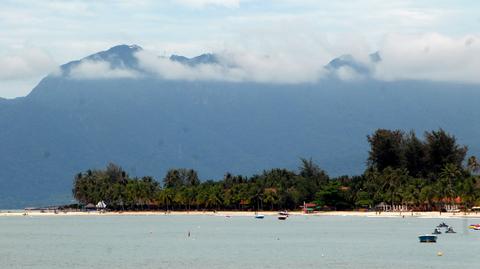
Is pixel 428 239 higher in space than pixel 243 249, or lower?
higher

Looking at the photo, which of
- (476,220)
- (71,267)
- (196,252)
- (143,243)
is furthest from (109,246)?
(476,220)

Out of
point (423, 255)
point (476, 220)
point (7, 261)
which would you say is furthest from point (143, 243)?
point (476, 220)

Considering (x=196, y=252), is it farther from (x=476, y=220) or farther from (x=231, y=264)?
(x=476, y=220)

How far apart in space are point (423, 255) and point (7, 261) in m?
39.5

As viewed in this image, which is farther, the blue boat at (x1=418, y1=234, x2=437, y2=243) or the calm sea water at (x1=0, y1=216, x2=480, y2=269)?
the blue boat at (x1=418, y1=234, x2=437, y2=243)

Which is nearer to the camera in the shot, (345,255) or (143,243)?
(345,255)

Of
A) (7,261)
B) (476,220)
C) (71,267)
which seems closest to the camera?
(71,267)

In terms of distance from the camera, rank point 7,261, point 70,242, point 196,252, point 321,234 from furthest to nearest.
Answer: point 321,234 < point 70,242 < point 196,252 < point 7,261

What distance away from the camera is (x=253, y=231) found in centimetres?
15012

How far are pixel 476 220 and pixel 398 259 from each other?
8454cm

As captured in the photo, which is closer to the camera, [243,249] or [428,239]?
[243,249]

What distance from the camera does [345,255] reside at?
324 ft

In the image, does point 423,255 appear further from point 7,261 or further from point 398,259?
point 7,261

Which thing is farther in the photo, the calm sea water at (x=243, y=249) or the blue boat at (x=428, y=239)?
the blue boat at (x=428, y=239)
